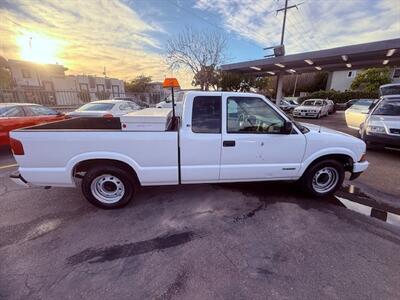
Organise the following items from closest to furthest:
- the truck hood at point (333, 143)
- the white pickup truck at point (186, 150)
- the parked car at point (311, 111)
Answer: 1. the white pickup truck at point (186, 150)
2. the truck hood at point (333, 143)
3. the parked car at point (311, 111)

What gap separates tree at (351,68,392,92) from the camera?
27.7m

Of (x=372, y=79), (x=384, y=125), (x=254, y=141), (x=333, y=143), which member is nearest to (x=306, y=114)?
(x=384, y=125)

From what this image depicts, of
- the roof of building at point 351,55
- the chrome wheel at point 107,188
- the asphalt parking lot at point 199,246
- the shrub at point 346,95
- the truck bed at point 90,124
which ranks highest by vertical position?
the roof of building at point 351,55

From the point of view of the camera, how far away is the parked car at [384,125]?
5.96 meters

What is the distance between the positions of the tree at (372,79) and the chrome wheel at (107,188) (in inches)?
1432

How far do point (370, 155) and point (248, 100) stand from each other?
5688mm

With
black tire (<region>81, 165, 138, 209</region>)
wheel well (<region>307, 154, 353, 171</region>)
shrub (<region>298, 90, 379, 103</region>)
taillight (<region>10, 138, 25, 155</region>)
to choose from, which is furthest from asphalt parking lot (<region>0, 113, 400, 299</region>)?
shrub (<region>298, 90, 379, 103</region>)

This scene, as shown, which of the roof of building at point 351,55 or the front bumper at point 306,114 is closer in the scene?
the roof of building at point 351,55

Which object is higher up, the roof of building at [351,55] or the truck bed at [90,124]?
the roof of building at [351,55]

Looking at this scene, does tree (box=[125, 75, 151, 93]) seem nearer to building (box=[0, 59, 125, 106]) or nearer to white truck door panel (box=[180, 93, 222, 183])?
building (box=[0, 59, 125, 106])

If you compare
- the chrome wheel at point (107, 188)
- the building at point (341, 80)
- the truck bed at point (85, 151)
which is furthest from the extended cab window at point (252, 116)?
the building at point (341, 80)

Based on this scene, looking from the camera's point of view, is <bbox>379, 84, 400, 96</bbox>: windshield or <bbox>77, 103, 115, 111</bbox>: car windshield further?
<bbox>379, 84, 400, 96</bbox>: windshield

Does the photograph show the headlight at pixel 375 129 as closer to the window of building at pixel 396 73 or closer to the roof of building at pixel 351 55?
the roof of building at pixel 351 55

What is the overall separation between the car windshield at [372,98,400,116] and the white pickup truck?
4.52 metres
